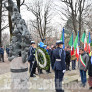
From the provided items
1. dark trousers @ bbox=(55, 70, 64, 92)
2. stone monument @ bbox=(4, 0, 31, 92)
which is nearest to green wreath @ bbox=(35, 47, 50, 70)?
dark trousers @ bbox=(55, 70, 64, 92)

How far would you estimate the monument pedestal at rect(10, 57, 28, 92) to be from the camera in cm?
425

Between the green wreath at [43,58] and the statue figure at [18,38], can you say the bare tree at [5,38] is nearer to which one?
the green wreath at [43,58]

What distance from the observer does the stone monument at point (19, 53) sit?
4254 millimetres

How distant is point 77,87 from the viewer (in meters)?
5.81

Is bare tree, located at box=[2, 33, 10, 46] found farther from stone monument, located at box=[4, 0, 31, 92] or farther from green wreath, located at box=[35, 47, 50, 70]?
stone monument, located at box=[4, 0, 31, 92]

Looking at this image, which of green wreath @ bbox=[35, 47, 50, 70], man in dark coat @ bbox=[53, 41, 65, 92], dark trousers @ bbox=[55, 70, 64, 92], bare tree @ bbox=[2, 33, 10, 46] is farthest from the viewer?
bare tree @ bbox=[2, 33, 10, 46]

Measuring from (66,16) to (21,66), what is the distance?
15.2 meters

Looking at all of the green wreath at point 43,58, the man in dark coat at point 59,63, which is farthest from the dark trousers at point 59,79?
the green wreath at point 43,58

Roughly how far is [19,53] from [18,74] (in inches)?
28.2

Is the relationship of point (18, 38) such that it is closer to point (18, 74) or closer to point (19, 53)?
point (19, 53)

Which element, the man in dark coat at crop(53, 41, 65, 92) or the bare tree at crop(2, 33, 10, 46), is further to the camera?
the bare tree at crop(2, 33, 10, 46)

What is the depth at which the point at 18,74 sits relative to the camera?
13.9 ft

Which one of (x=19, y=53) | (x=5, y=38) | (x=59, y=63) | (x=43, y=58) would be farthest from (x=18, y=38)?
(x=5, y=38)

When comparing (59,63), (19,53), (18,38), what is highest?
(18,38)
